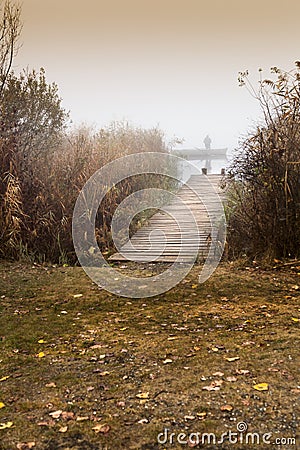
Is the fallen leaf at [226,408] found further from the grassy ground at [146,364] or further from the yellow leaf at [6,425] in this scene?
the yellow leaf at [6,425]

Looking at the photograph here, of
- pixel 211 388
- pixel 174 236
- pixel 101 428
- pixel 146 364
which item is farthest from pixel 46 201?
pixel 101 428

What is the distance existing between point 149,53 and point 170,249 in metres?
5.95

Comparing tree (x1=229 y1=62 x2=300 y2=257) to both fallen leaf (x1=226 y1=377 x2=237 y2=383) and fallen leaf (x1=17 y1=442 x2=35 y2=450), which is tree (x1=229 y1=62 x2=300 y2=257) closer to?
fallen leaf (x1=226 y1=377 x2=237 y2=383)

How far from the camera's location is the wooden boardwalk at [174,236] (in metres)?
4.90

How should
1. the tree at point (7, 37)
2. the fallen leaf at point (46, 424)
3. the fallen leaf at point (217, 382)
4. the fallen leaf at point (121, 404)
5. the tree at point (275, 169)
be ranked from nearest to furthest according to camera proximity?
the fallen leaf at point (46, 424) < the fallen leaf at point (121, 404) < the fallen leaf at point (217, 382) < the tree at point (275, 169) < the tree at point (7, 37)

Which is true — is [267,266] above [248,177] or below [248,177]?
below

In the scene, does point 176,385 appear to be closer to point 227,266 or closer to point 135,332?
point 135,332

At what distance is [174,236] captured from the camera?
5.52 m

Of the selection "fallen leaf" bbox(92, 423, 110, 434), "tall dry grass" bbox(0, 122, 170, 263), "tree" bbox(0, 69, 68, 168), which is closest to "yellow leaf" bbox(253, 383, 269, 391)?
"fallen leaf" bbox(92, 423, 110, 434)

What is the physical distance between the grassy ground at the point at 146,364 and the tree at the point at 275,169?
54 centimetres

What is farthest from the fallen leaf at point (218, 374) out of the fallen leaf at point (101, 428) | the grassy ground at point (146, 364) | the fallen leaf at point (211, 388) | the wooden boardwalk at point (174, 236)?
the wooden boardwalk at point (174, 236)

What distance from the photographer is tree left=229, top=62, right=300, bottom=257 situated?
425cm

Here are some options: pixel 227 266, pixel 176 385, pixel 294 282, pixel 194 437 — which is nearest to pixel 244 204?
pixel 227 266

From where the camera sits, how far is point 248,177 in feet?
15.0
